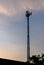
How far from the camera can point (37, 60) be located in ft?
180

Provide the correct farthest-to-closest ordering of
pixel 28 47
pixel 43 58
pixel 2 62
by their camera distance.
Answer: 1. pixel 43 58
2. pixel 28 47
3. pixel 2 62

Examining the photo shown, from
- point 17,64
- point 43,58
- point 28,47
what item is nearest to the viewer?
point 17,64

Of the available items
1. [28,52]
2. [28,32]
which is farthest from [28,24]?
[28,52]

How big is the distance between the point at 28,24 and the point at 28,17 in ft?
5.76

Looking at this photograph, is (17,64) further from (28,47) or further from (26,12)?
(26,12)

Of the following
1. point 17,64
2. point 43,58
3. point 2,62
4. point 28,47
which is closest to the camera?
point 2,62

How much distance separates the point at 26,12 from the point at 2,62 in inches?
674

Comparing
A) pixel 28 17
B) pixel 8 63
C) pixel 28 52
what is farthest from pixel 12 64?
pixel 28 17

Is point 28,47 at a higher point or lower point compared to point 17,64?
higher

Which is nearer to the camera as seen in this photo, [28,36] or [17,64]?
[17,64]

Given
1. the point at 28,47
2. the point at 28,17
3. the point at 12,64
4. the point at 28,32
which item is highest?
the point at 28,17

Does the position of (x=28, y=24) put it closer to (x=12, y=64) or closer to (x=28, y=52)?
(x=28, y=52)

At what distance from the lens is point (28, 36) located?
41.5 metres

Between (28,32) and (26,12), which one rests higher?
(26,12)
